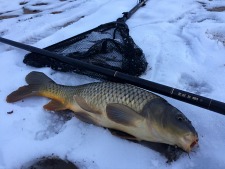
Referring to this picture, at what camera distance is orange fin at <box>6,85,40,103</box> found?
2326 millimetres

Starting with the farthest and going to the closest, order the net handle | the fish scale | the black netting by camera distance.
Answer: the net handle → the black netting → the fish scale

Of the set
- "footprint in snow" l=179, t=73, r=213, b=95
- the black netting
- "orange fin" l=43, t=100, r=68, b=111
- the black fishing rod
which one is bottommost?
"footprint in snow" l=179, t=73, r=213, b=95

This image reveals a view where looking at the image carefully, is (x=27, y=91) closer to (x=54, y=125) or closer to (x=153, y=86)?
(x=54, y=125)

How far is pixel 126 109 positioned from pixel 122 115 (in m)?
0.04

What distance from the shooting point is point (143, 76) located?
2.54 meters

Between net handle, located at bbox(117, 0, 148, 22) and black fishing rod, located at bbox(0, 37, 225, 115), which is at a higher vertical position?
black fishing rod, located at bbox(0, 37, 225, 115)

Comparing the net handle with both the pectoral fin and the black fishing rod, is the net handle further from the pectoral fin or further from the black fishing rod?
the pectoral fin

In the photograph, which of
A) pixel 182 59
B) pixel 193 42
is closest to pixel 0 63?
pixel 182 59

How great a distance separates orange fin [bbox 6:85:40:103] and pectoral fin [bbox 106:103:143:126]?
66 cm

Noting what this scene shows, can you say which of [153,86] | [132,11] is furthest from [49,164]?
[132,11]

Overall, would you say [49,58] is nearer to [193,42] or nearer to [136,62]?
[136,62]

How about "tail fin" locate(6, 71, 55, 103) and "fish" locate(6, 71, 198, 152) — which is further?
"tail fin" locate(6, 71, 55, 103)

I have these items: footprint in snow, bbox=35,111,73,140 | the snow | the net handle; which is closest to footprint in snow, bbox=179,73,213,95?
the snow

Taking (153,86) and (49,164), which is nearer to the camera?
(49,164)
